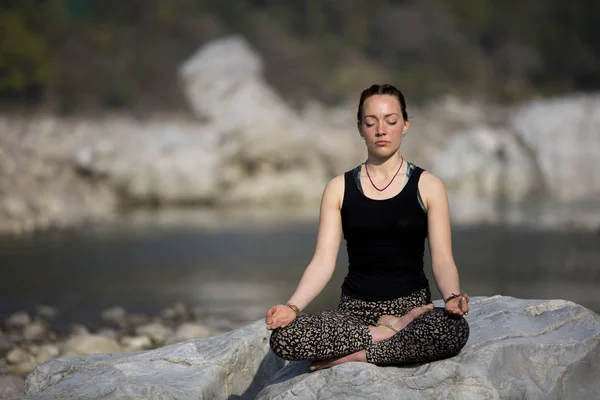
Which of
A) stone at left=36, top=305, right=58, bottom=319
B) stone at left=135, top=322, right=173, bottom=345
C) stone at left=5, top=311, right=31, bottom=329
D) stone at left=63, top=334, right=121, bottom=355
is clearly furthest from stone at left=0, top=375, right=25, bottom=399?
stone at left=36, top=305, right=58, bottom=319

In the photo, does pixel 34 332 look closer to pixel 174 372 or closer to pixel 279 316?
pixel 174 372

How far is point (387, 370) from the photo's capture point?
3.39 metres

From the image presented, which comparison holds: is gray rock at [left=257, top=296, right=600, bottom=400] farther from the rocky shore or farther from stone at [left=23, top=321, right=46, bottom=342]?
stone at [left=23, top=321, right=46, bottom=342]

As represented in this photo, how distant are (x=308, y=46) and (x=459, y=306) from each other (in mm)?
24367

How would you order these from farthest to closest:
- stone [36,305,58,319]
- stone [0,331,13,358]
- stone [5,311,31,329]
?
1. stone [36,305,58,319]
2. stone [5,311,31,329]
3. stone [0,331,13,358]

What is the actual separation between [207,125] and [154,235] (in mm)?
→ 9008

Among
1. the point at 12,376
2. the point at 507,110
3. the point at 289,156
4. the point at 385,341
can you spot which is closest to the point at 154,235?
the point at 289,156

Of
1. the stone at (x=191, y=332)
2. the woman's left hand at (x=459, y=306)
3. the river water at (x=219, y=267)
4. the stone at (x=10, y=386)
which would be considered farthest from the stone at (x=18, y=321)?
the woman's left hand at (x=459, y=306)

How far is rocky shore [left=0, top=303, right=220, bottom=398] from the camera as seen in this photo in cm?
549

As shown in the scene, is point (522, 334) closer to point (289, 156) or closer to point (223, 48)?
point (289, 156)

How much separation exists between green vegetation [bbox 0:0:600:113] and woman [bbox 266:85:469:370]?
18949 millimetres

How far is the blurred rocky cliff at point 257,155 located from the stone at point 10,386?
32.2 ft

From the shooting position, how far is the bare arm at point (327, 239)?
11.5ft

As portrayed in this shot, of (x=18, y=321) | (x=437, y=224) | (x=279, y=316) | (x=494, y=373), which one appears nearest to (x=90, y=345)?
(x=18, y=321)
